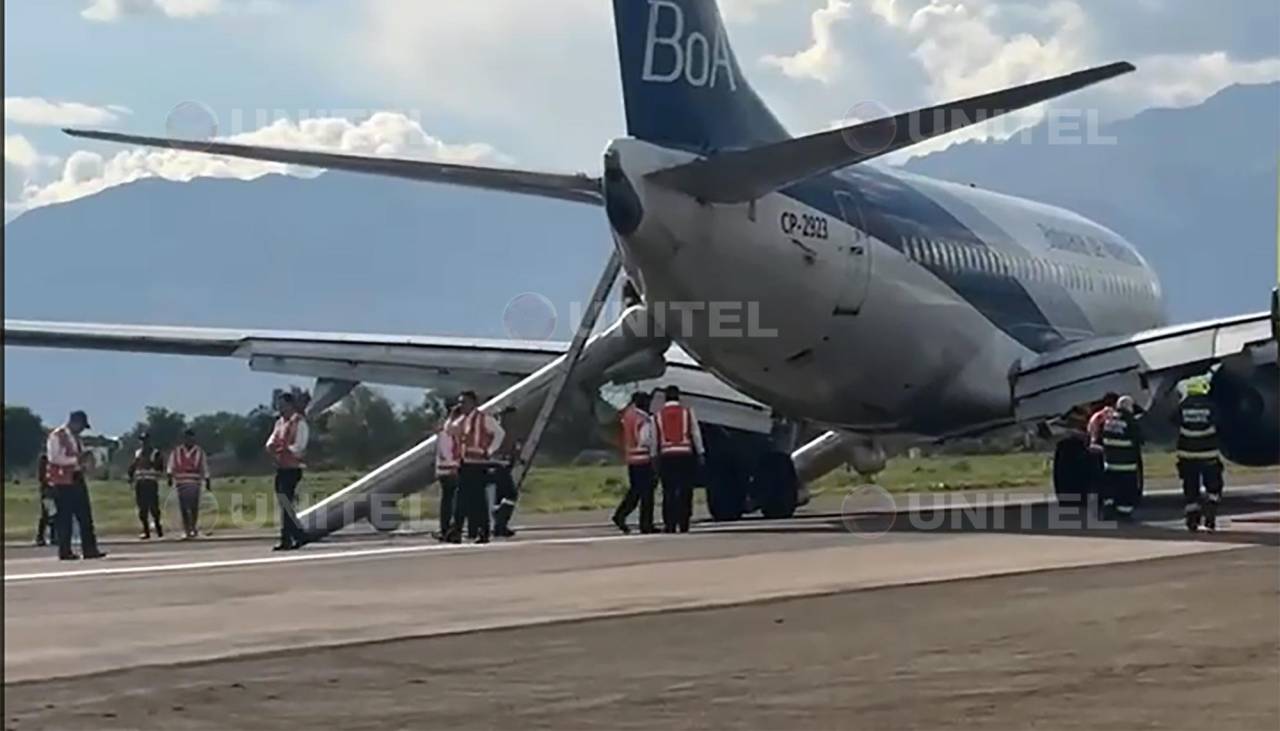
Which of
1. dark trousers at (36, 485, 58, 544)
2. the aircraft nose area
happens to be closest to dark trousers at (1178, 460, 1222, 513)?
the aircraft nose area

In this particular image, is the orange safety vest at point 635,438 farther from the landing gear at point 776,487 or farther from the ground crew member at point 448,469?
the landing gear at point 776,487

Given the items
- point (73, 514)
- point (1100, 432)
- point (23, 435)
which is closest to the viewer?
point (73, 514)

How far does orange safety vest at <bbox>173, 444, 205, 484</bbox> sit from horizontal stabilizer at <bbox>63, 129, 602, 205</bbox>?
8702mm

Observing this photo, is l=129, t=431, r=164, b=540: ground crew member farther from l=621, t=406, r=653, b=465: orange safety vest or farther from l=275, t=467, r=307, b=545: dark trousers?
l=621, t=406, r=653, b=465: orange safety vest

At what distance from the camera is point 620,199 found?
21.0 metres

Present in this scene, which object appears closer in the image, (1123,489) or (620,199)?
(620,199)

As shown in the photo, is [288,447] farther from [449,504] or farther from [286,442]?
[449,504]

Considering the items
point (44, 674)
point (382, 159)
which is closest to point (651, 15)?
point (382, 159)

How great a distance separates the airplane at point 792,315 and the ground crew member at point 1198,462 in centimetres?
149

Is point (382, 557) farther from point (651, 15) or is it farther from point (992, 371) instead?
point (992, 371)

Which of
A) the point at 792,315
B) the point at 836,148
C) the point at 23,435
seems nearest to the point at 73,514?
the point at 792,315

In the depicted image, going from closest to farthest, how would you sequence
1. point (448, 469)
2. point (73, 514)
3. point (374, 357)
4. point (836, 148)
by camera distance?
point (836, 148), point (73, 514), point (448, 469), point (374, 357)

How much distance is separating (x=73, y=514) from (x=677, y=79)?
7.30 m

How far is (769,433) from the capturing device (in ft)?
91.8
